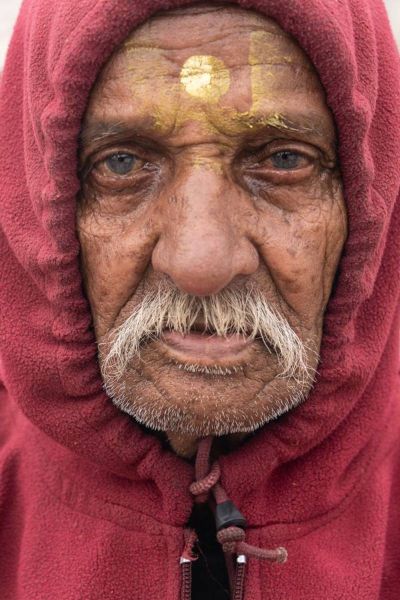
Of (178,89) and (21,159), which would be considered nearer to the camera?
(178,89)

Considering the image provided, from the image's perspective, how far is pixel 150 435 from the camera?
1.64 m

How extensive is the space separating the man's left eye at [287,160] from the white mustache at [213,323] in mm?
271

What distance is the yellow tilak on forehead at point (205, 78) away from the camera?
132 centimetres

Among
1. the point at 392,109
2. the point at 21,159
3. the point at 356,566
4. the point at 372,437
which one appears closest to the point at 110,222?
the point at 21,159

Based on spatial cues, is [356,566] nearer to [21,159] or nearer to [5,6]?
[21,159]

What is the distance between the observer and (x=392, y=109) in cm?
150

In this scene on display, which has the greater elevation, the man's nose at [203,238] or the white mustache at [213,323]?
the man's nose at [203,238]

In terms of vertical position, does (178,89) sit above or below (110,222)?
above

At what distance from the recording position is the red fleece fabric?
1.45m

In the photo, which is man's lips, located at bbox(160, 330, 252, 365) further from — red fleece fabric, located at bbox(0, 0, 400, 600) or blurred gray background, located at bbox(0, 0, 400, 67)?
blurred gray background, located at bbox(0, 0, 400, 67)

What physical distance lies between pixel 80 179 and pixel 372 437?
97 centimetres

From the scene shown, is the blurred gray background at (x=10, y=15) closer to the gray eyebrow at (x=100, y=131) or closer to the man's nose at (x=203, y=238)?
the gray eyebrow at (x=100, y=131)

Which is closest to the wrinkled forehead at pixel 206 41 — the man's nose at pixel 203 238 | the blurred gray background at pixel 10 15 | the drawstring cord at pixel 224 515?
the man's nose at pixel 203 238

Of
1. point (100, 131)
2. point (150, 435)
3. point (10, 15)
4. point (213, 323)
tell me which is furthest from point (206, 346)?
point (10, 15)
